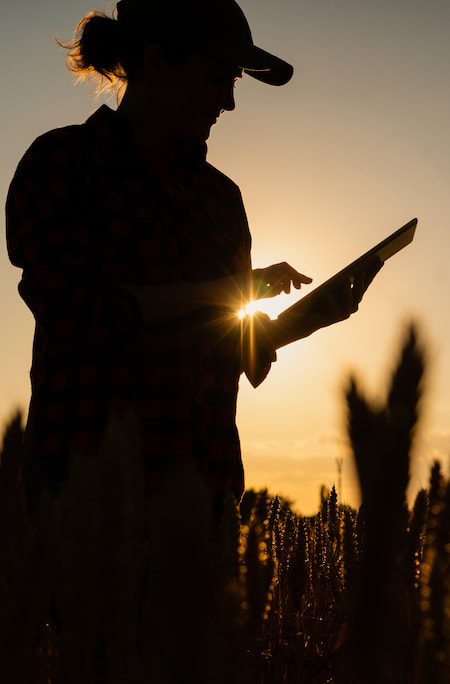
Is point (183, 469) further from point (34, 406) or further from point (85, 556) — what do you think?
point (34, 406)

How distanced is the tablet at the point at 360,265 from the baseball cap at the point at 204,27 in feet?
2.33

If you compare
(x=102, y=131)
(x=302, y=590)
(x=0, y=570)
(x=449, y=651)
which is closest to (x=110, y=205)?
(x=102, y=131)

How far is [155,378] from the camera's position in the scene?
7.14 feet

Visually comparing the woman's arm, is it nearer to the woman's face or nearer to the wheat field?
the woman's face

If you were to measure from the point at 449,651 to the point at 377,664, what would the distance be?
95mm

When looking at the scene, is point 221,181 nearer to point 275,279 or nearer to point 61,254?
point 275,279

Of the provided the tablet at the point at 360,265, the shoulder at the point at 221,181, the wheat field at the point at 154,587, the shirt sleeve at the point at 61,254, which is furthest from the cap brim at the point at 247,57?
the wheat field at the point at 154,587

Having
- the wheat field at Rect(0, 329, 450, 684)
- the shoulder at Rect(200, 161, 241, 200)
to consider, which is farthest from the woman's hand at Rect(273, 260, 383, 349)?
the wheat field at Rect(0, 329, 450, 684)

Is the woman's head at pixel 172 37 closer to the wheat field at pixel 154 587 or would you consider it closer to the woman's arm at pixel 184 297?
the woman's arm at pixel 184 297

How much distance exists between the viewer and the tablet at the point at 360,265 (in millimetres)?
2457

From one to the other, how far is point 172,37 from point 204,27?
114 mm

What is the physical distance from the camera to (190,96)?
2391 mm

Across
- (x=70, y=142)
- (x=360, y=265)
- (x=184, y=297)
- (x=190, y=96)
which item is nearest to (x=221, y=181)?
(x=190, y=96)

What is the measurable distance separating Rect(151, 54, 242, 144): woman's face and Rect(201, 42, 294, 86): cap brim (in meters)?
0.05
